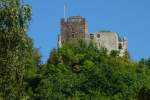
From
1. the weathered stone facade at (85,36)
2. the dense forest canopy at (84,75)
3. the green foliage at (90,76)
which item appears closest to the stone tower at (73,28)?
the weathered stone facade at (85,36)

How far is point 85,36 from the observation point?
98312 mm

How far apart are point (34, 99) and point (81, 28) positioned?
3899 cm

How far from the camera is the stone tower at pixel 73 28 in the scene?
324ft

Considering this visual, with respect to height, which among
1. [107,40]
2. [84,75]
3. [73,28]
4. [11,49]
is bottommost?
[84,75]

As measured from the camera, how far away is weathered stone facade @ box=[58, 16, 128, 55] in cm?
9662

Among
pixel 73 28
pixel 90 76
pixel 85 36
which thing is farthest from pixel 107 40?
pixel 90 76

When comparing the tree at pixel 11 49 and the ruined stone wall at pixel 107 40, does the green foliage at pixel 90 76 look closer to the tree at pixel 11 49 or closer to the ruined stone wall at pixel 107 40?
the ruined stone wall at pixel 107 40

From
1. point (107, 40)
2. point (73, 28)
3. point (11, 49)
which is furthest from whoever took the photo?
point (73, 28)

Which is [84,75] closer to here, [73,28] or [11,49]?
[73,28]

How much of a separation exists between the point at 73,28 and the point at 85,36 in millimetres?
3099

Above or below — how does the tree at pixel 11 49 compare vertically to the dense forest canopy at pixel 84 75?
above

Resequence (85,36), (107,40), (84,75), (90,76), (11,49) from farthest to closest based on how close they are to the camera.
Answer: (85,36) → (107,40) → (84,75) → (90,76) → (11,49)

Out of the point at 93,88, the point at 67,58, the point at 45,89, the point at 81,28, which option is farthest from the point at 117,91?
the point at 81,28

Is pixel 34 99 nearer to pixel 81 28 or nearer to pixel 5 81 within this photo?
pixel 5 81
